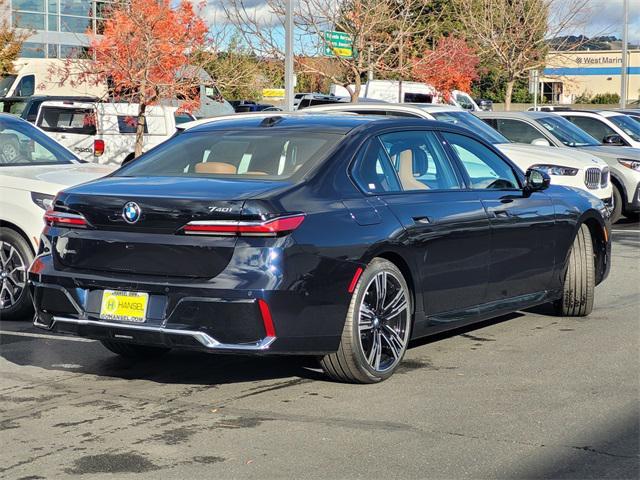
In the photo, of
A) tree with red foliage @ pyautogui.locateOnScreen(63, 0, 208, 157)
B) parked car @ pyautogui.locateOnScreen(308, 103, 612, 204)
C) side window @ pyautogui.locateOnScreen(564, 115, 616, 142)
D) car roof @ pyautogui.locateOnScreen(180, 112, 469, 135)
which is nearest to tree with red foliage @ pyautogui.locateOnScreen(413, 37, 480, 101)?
tree with red foliage @ pyautogui.locateOnScreen(63, 0, 208, 157)

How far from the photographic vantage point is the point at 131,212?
597 centimetres

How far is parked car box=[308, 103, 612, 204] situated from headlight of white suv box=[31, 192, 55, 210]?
6.08 m

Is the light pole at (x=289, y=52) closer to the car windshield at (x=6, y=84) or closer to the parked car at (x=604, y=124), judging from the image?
the parked car at (x=604, y=124)

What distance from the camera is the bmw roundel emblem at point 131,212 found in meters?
5.96

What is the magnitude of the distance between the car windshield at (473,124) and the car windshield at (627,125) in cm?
448

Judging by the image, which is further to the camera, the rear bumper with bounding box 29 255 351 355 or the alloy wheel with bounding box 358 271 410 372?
the alloy wheel with bounding box 358 271 410 372

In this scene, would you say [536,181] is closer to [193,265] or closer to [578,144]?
[193,265]

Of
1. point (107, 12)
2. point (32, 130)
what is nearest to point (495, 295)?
point (32, 130)

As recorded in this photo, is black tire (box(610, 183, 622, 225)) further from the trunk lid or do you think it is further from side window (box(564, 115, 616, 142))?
the trunk lid

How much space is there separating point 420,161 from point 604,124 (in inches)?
507

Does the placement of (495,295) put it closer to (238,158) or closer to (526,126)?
(238,158)

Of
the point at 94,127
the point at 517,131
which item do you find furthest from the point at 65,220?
the point at 94,127

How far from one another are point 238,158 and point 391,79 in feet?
89.8

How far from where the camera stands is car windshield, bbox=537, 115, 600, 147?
16766 mm
